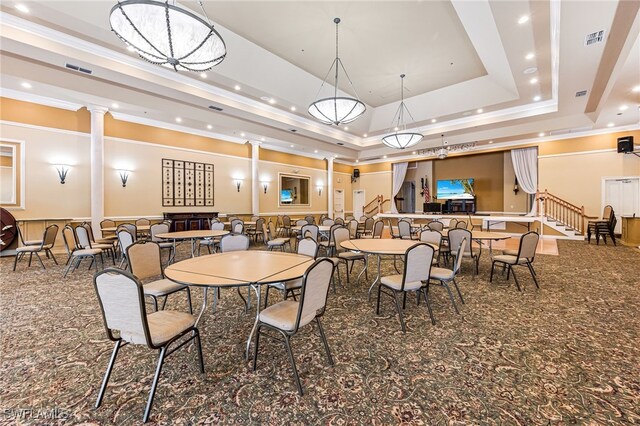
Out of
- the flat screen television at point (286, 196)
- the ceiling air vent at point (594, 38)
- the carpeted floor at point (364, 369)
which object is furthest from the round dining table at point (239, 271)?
the flat screen television at point (286, 196)

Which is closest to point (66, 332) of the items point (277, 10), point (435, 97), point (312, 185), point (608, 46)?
point (277, 10)

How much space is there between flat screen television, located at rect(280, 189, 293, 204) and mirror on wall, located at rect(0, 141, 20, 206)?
8.51 metres

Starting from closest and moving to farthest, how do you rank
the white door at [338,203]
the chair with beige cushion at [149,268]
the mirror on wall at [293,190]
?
the chair with beige cushion at [149,268] → the mirror on wall at [293,190] → the white door at [338,203]

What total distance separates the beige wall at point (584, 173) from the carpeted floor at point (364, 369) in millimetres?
8471

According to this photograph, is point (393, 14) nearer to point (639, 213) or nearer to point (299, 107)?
point (299, 107)

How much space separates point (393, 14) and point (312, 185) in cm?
983

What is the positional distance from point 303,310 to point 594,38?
6334 mm

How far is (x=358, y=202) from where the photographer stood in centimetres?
1686

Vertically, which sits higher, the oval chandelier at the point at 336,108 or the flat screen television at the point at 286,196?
the oval chandelier at the point at 336,108

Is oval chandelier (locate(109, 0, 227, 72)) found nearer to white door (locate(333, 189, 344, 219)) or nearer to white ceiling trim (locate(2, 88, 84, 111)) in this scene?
white ceiling trim (locate(2, 88, 84, 111))

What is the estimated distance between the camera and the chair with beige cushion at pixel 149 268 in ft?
9.64

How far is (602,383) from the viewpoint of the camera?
2.11 meters

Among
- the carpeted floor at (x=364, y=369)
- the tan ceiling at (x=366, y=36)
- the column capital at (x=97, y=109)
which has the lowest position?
the carpeted floor at (x=364, y=369)

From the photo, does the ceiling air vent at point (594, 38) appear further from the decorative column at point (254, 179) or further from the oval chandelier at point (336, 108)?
the decorative column at point (254, 179)
